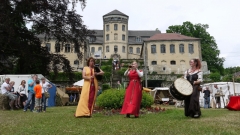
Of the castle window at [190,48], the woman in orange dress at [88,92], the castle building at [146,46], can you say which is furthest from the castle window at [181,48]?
the woman in orange dress at [88,92]

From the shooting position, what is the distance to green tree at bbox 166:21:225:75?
243ft

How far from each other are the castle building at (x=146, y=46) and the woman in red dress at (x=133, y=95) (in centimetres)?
3361

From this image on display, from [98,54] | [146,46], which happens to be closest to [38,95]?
[146,46]

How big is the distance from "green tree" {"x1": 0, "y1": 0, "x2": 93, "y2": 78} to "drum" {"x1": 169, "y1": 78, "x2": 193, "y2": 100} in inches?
506

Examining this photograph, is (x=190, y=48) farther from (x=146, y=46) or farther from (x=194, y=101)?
(x=194, y=101)

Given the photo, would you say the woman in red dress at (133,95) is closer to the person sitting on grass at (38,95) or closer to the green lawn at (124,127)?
the green lawn at (124,127)

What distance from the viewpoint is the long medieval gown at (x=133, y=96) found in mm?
9469

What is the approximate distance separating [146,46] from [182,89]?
196 ft

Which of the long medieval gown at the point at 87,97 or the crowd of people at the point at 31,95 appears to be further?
the crowd of people at the point at 31,95

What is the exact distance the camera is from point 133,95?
961 centimetres

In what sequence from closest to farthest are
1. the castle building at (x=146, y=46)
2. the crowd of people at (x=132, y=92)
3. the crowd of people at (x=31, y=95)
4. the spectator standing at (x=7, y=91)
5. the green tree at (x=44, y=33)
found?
the crowd of people at (x=132, y=92)
the crowd of people at (x=31, y=95)
the spectator standing at (x=7, y=91)
the green tree at (x=44, y=33)
the castle building at (x=146, y=46)

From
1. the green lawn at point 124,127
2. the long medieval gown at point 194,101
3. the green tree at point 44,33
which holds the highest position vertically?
the green tree at point 44,33

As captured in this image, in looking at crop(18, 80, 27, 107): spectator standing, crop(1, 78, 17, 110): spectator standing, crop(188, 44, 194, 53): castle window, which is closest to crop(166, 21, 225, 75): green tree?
crop(188, 44, 194, 53): castle window

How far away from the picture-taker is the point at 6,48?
69.3 ft
